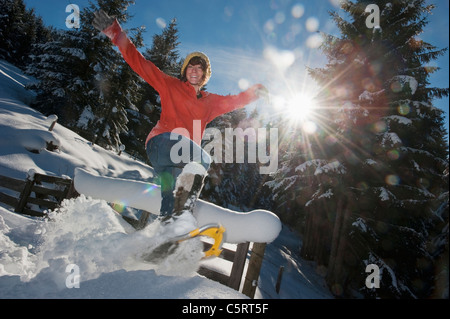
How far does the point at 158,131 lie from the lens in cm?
231

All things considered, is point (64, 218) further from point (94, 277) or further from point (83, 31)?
point (83, 31)

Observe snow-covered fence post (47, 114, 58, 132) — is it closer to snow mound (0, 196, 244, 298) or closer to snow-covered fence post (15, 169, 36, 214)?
snow-covered fence post (15, 169, 36, 214)

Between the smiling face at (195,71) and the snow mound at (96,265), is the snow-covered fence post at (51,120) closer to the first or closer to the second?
the snow mound at (96,265)

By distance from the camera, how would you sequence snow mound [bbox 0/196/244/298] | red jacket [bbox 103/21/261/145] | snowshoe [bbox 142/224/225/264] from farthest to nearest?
1. red jacket [bbox 103/21/261/145]
2. snowshoe [bbox 142/224/225/264]
3. snow mound [bbox 0/196/244/298]

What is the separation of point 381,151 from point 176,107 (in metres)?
9.39

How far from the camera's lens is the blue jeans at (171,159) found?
82.0 inches

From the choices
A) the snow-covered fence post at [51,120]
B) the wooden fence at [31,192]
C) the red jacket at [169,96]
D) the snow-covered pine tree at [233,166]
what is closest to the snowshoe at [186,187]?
the red jacket at [169,96]

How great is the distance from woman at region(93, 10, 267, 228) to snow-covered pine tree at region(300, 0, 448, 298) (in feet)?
23.8

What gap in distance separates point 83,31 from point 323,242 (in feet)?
69.3

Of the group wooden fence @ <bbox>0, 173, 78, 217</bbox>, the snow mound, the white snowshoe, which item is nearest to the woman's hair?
the white snowshoe

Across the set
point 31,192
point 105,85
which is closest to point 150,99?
point 105,85

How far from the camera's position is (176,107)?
2379mm

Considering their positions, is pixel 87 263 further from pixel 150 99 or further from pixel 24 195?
pixel 150 99

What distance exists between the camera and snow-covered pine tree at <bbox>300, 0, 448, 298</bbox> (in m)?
9.04
